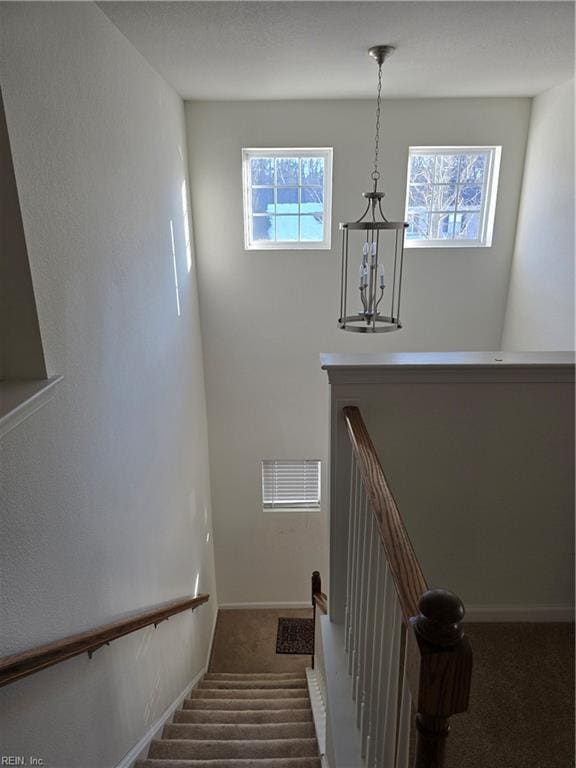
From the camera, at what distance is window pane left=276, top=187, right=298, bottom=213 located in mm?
4523

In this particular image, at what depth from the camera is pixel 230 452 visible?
5172 millimetres

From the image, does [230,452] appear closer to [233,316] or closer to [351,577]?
[233,316]

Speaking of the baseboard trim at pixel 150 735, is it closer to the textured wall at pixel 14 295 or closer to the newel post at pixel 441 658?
the textured wall at pixel 14 295

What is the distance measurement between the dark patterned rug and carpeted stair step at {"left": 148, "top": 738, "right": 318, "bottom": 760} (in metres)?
2.60

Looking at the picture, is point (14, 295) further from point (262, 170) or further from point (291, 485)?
point (291, 485)

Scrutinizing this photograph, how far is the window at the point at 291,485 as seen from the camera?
533cm

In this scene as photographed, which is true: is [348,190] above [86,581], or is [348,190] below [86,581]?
above

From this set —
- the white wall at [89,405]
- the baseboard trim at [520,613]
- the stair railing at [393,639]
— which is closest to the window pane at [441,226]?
the white wall at [89,405]

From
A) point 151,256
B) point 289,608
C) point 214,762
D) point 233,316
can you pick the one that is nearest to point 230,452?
point 233,316

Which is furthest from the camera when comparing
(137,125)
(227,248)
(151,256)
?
(227,248)

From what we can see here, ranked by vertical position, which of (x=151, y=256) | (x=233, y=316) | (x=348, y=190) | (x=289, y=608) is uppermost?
(x=348, y=190)

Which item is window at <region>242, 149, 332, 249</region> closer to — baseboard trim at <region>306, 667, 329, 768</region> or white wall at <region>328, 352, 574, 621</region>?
white wall at <region>328, 352, 574, 621</region>

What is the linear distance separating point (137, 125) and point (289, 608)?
16.1ft

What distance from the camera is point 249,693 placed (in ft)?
11.1
